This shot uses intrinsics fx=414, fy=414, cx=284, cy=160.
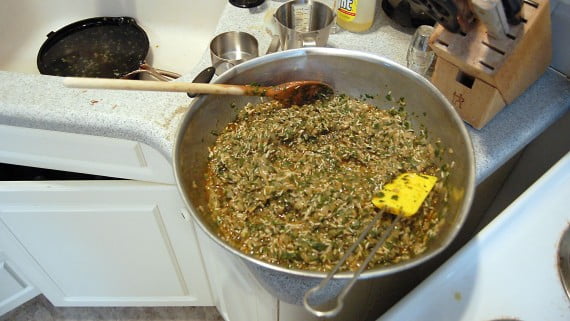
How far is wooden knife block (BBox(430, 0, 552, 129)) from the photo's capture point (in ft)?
2.25

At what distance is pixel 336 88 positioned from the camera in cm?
86

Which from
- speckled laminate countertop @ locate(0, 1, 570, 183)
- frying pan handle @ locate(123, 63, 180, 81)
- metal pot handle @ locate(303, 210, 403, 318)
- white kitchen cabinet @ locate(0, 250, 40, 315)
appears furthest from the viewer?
white kitchen cabinet @ locate(0, 250, 40, 315)

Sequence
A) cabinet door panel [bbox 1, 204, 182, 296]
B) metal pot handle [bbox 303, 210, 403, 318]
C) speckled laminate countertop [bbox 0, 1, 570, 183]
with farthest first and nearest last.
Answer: cabinet door panel [bbox 1, 204, 182, 296] → speckled laminate countertop [bbox 0, 1, 570, 183] → metal pot handle [bbox 303, 210, 403, 318]

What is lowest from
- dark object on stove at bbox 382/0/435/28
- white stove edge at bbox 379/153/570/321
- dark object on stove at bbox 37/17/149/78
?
dark object on stove at bbox 37/17/149/78

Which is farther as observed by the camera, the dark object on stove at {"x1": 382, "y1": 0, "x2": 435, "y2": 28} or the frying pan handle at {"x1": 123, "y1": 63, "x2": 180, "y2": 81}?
the frying pan handle at {"x1": 123, "y1": 63, "x2": 180, "y2": 81}

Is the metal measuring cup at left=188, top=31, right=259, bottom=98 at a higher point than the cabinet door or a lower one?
higher

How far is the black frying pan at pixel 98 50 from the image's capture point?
1.21 meters

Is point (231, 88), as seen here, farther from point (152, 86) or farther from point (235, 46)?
point (235, 46)

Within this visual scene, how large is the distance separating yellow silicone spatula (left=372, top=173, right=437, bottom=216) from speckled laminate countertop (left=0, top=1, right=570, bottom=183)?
0.43ft

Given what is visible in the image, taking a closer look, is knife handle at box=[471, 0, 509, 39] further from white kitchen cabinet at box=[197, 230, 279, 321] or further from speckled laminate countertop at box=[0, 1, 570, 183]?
white kitchen cabinet at box=[197, 230, 279, 321]

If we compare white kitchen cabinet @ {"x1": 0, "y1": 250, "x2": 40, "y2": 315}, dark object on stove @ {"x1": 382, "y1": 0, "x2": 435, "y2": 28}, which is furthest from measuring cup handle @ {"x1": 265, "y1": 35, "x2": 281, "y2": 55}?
white kitchen cabinet @ {"x1": 0, "y1": 250, "x2": 40, "y2": 315}

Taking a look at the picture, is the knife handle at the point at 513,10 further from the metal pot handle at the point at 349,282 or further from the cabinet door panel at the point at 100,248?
the cabinet door panel at the point at 100,248

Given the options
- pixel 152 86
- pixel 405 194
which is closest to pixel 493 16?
pixel 405 194

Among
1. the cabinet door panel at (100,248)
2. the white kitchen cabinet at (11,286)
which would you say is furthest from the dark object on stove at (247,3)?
the white kitchen cabinet at (11,286)
